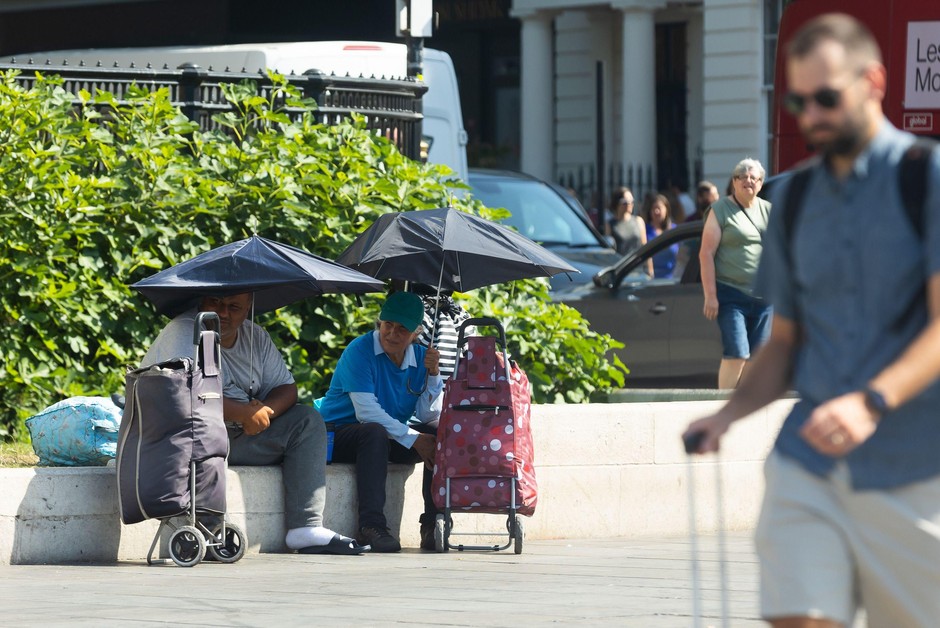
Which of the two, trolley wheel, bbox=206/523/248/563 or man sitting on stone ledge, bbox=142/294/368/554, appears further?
man sitting on stone ledge, bbox=142/294/368/554

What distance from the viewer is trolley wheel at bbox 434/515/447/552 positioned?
27.2 feet

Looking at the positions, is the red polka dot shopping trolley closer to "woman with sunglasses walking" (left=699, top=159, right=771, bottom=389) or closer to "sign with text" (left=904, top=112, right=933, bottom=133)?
"woman with sunglasses walking" (left=699, top=159, right=771, bottom=389)

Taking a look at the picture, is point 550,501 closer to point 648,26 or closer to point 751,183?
point 751,183

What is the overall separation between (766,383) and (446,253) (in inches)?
211

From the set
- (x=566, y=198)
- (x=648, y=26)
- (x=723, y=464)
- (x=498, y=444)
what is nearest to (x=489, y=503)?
(x=498, y=444)

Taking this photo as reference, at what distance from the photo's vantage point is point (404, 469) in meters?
8.65

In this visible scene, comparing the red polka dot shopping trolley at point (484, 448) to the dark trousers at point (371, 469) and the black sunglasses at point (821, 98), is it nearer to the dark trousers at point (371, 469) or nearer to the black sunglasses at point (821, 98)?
the dark trousers at point (371, 469)

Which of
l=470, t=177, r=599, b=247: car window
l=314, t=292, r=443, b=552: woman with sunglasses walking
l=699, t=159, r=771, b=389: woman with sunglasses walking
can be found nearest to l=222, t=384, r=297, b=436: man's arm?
l=314, t=292, r=443, b=552: woman with sunglasses walking

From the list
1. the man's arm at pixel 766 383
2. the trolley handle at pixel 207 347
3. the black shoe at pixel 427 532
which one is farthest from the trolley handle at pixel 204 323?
the man's arm at pixel 766 383

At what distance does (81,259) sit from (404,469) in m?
2.18

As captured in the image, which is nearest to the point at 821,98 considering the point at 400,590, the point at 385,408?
the point at 400,590

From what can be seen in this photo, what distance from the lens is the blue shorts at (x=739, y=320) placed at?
1101 cm

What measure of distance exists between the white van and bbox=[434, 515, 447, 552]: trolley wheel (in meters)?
5.98

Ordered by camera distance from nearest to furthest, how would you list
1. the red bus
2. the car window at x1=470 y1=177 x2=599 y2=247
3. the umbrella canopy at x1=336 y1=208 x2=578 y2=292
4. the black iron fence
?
the umbrella canopy at x1=336 y1=208 x2=578 y2=292 < the black iron fence < the red bus < the car window at x1=470 y1=177 x2=599 y2=247
